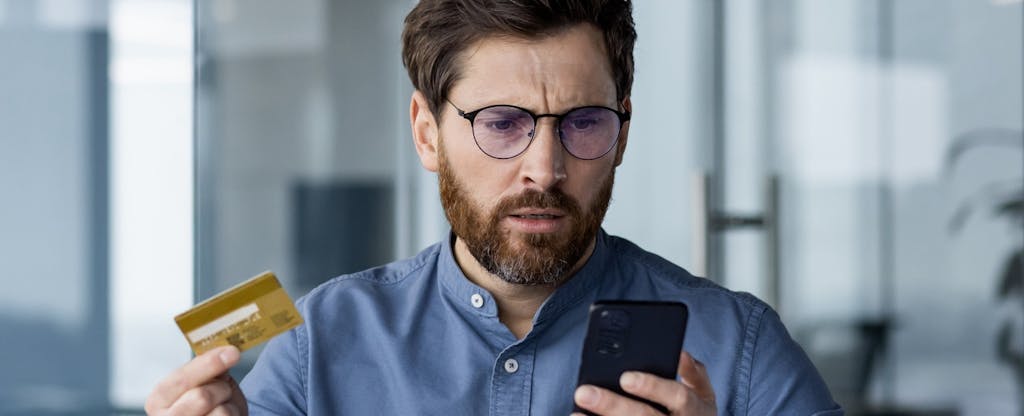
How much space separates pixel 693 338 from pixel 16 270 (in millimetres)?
1786

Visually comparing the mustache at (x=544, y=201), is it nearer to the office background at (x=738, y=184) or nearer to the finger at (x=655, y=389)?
the finger at (x=655, y=389)

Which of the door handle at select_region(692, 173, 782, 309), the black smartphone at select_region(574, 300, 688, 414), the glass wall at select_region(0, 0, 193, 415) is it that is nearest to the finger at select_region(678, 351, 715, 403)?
the black smartphone at select_region(574, 300, 688, 414)

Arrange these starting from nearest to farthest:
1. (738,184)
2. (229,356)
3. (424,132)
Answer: (229,356) < (424,132) < (738,184)

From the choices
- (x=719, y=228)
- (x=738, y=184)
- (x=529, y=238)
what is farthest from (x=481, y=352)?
(x=738, y=184)

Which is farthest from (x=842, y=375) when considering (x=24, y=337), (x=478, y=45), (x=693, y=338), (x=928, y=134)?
(x=24, y=337)

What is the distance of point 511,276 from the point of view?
1592 millimetres

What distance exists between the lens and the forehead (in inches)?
61.6

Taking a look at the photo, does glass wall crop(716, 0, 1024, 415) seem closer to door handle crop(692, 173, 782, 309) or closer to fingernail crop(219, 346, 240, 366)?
door handle crop(692, 173, 782, 309)

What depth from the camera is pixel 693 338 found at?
1.67 meters

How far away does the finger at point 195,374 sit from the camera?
1297 mm

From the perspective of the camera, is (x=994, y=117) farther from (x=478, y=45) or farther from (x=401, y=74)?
(x=401, y=74)

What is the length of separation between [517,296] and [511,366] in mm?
101

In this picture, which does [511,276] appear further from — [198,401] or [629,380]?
[198,401]

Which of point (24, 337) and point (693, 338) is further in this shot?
point (24, 337)
